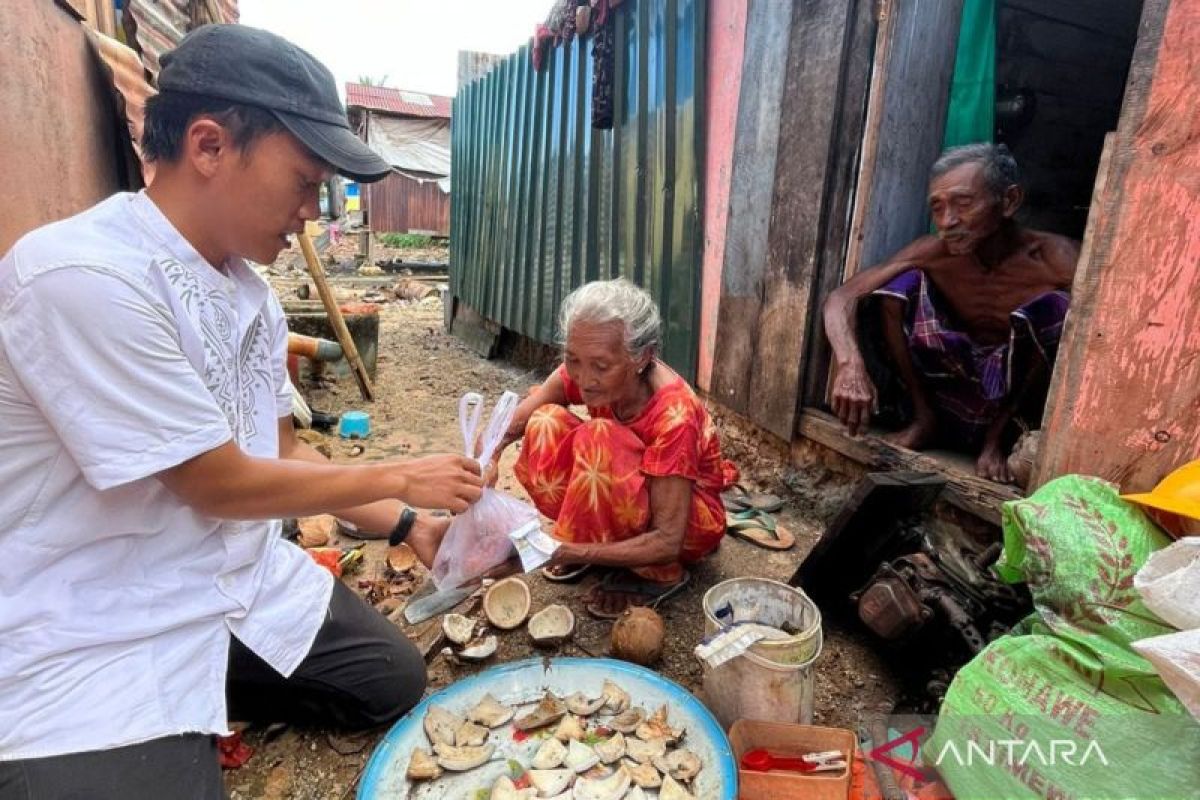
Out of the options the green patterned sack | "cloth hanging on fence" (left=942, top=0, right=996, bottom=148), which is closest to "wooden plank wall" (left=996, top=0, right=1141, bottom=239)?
"cloth hanging on fence" (left=942, top=0, right=996, bottom=148)

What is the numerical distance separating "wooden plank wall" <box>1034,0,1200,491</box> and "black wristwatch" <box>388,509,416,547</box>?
81.6 inches

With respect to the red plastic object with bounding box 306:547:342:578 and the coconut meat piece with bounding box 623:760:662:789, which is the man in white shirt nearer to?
the coconut meat piece with bounding box 623:760:662:789

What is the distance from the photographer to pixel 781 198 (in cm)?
331

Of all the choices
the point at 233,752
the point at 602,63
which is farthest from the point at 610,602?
the point at 602,63

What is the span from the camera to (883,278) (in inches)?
117

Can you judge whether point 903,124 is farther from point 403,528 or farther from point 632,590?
point 403,528

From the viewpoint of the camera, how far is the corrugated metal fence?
165 inches

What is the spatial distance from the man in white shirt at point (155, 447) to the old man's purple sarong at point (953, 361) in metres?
2.32

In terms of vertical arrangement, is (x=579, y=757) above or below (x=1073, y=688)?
below

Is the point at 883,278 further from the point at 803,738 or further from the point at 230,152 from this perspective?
the point at 230,152

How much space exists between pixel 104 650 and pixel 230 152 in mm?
1059

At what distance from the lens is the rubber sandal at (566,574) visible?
277 centimetres

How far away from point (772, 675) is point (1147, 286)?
1457mm

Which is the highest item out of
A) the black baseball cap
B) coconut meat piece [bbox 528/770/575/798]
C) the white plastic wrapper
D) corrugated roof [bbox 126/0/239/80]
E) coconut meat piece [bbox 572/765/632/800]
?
corrugated roof [bbox 126/0/239/80]
